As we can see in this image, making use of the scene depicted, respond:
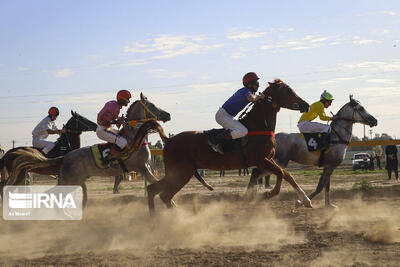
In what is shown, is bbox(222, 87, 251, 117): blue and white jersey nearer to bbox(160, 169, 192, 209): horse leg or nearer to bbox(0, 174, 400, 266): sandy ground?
bbox(160, 169, 192, 209): horse leg

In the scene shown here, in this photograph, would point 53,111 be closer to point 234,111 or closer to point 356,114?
point 234,111

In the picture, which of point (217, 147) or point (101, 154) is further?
point (101, 154)

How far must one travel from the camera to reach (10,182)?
11617 millimetres

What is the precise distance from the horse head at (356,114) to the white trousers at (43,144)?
7.41 metres

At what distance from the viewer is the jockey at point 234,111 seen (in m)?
9.55

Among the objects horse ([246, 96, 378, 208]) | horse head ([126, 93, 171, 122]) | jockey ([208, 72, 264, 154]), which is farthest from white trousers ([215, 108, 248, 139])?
horse ([246, 96, 378, 208])

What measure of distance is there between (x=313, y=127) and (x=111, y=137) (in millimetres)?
5042

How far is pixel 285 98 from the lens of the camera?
9.73m

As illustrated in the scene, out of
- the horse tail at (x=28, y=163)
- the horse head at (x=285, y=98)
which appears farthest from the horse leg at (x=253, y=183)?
the horse tail at (x=28, y=163)

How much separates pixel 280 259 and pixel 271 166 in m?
2.85

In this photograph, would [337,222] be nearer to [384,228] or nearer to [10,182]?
[384,228]

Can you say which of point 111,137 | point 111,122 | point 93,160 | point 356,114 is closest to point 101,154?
point 93,160

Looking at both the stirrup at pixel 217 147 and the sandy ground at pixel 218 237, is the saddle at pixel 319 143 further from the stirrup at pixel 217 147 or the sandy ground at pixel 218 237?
the stirrup at pixel 217 147

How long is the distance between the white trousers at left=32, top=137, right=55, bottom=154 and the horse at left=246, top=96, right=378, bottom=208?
575 centimetres
